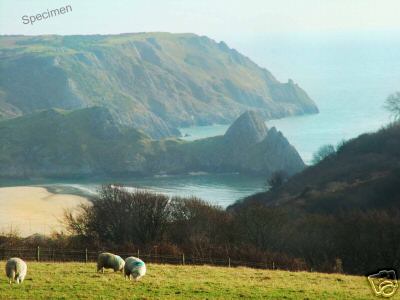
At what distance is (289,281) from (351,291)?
3163mm

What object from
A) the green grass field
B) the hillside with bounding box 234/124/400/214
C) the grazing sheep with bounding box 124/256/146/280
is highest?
the hillside with bounding box 234/124/400/214

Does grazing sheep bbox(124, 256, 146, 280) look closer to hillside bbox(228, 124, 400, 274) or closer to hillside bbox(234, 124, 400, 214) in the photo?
hillside bbox(228, 124, 400, 274)

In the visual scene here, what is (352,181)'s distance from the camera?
9700cm

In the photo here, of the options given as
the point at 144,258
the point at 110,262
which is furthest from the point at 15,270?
the point at 144,258

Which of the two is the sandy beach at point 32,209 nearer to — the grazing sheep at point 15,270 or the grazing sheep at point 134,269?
the grazing sheep at point 134,269

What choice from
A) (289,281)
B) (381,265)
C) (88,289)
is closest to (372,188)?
(381,265)

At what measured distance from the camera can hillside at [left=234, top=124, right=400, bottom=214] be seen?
81.2 metres

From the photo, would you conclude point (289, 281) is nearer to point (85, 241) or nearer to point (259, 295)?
point (259, 295)

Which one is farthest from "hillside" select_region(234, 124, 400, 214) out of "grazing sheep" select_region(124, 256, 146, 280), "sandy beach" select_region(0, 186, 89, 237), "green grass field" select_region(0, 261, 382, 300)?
"grazing sheep" select_region(124, 256, 146, 280)

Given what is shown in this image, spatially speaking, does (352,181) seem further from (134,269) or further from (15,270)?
(15,270)

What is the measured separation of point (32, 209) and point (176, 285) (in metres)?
100

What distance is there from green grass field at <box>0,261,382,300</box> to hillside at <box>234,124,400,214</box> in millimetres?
43405

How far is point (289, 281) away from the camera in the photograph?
3222cm

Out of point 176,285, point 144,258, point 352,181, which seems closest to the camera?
point 176,285
